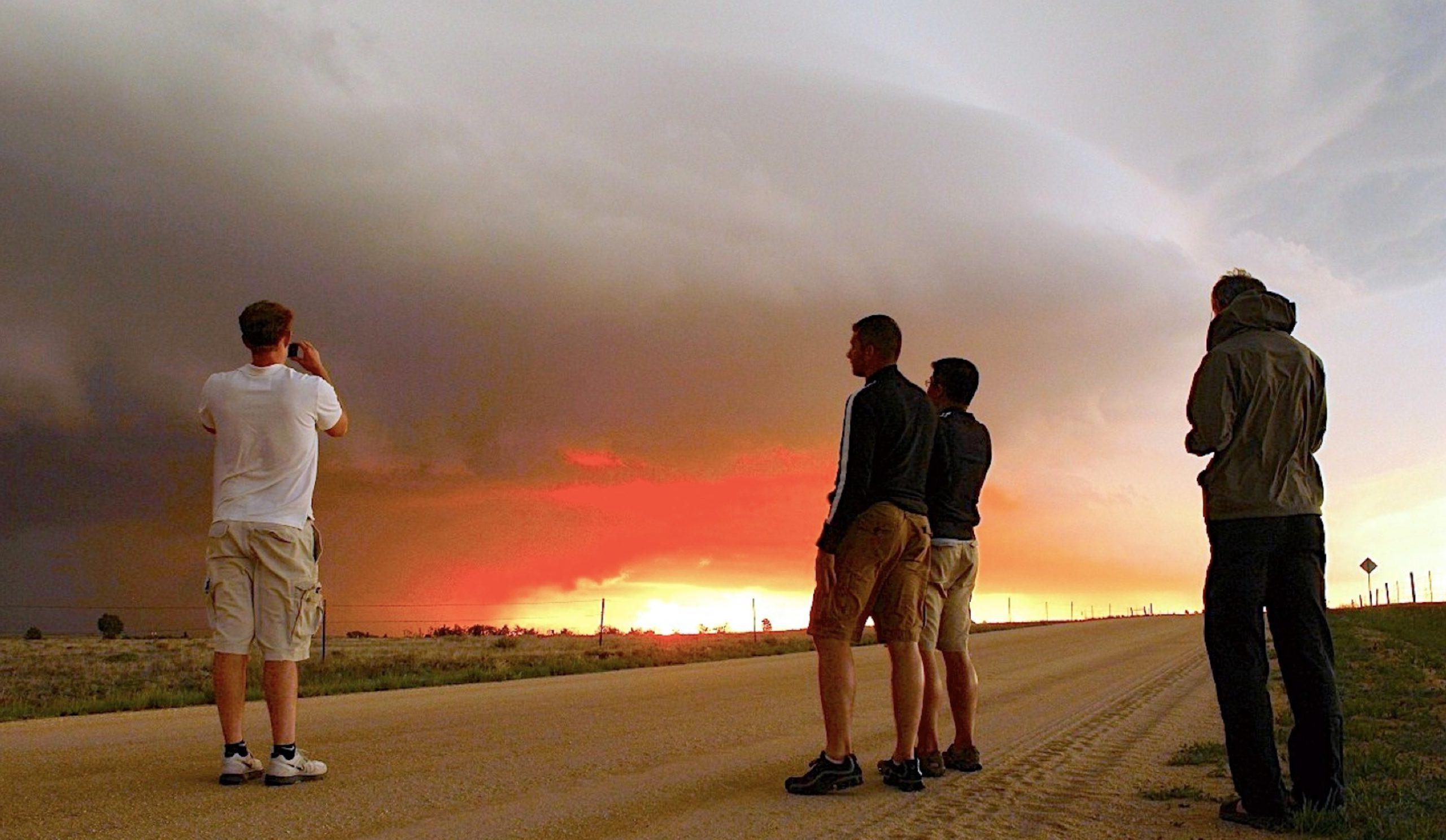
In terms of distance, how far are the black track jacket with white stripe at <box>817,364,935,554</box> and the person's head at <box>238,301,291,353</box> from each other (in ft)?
9.55

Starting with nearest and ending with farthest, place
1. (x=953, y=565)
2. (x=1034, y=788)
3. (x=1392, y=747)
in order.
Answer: (x=1034, y=788), (x=953, y=565), (x=1392, y=747)

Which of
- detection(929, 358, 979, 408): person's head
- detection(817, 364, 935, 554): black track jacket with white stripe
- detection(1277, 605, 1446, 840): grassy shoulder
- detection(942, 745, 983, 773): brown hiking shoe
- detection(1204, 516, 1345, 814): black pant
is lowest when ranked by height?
detection(1277, 605, 1446, 840): grassy shoulder

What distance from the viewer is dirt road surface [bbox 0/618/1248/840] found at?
4488 millimetres

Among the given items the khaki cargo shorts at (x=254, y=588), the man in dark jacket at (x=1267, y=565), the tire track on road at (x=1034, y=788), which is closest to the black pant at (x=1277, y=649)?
the man in dark jacket at (x=1267, y=565)

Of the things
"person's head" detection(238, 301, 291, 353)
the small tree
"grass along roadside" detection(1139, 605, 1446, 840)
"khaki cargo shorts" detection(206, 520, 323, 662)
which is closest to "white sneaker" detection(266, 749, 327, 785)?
"khaki cargo shorts" detection(206, 520, 323, 662)

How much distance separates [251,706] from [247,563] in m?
6.20

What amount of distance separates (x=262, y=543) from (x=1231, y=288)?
4895 millimetres

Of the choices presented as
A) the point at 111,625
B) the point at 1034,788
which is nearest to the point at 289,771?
the point at 1034,788

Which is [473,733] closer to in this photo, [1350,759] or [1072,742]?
[1072,742]

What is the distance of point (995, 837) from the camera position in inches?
172

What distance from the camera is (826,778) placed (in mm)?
5164

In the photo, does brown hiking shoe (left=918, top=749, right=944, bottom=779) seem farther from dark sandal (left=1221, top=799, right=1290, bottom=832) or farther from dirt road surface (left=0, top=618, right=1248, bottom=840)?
dark sandal (left=1221, top=799, right=1290, bottom=832)

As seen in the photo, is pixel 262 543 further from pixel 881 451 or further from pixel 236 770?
pixel 881 451

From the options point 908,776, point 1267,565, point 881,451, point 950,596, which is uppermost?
point 881,451
